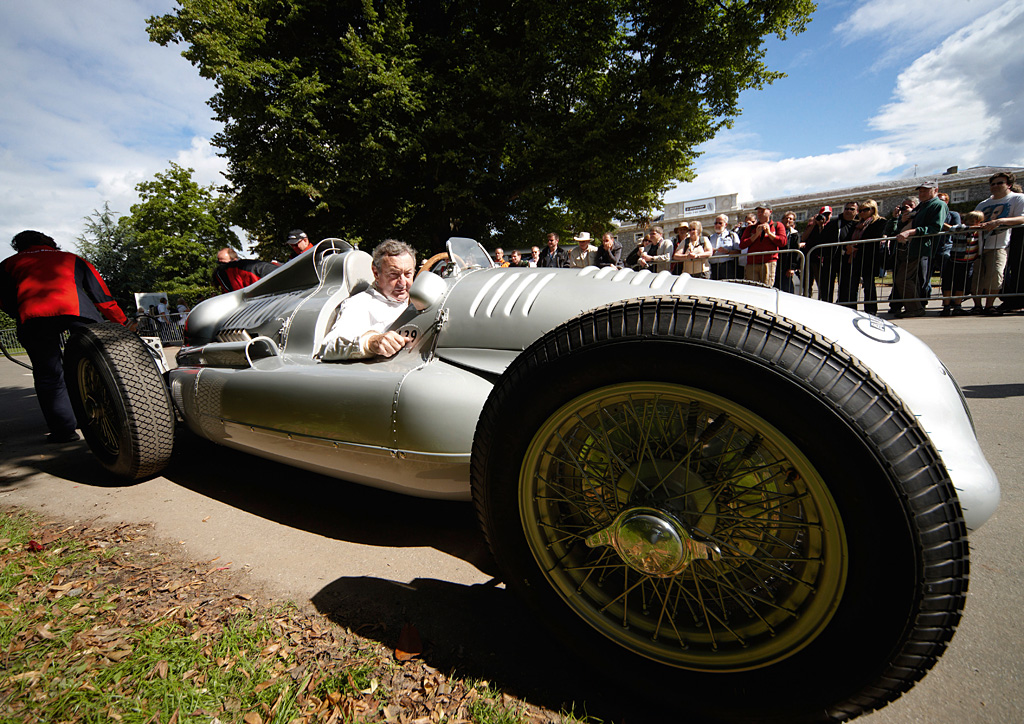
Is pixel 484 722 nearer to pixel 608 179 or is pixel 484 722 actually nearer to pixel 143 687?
pixel 143 687

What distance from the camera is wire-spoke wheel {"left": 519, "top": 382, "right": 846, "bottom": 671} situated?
1078mm

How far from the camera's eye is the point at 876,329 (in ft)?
5.63

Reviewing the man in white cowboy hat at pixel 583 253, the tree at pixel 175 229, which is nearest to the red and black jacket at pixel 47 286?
the man in white cowboy hat at pixel 583 253

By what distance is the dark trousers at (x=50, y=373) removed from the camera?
13.5 ft

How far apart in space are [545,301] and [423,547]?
4.14 ft

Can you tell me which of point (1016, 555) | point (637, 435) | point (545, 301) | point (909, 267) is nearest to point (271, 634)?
point (637, 435)

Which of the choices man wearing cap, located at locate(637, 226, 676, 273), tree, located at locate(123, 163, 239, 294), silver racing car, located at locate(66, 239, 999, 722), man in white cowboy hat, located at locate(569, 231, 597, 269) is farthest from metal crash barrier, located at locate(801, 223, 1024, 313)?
tree, located at locate(123, 163, 239, 294)

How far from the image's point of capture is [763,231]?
7316 millimetres

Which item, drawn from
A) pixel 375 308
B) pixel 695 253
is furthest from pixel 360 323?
pixel 695 253

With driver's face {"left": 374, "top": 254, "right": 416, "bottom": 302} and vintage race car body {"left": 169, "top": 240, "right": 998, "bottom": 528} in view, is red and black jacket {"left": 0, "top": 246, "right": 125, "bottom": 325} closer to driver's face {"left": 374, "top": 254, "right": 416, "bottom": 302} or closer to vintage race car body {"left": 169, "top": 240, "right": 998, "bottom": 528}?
vintage race car body {"left": 169, "top": 240, "right": 998, "bottom": 528}

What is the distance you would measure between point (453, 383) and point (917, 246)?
778 cm

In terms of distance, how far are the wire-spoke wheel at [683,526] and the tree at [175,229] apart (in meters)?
32.4

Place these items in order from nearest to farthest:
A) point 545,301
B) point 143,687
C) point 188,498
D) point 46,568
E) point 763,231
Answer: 1. point 143,687
2. point 545,301
3. point 46,568
4. point 188,498
5. point 763,231

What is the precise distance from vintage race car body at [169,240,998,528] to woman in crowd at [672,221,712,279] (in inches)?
239
